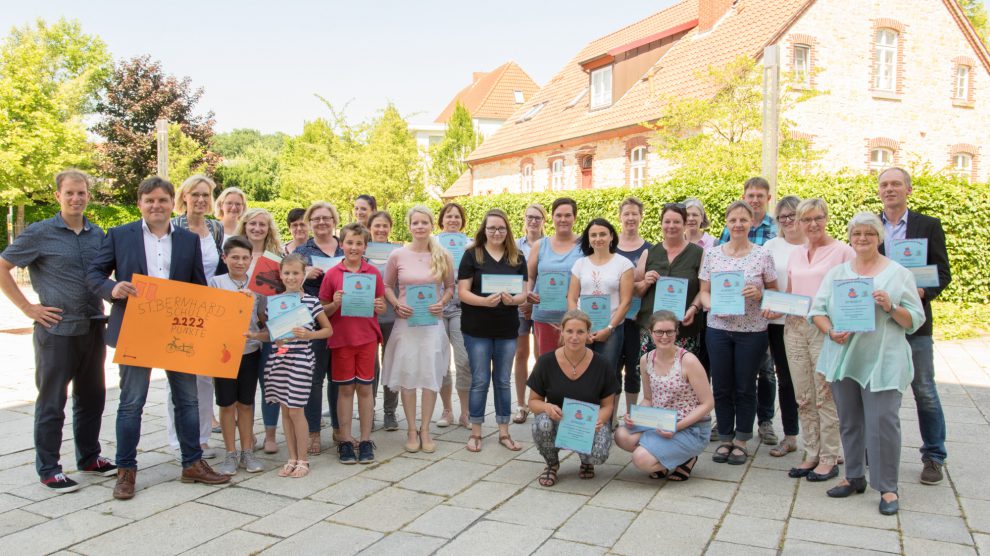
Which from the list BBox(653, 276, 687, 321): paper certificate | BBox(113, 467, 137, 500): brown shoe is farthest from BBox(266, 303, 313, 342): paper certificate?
BBox(653, 276, 687, 321): paper certificate

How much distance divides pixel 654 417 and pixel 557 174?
939 inches

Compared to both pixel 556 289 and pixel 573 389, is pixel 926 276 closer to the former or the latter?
pixel 573 389

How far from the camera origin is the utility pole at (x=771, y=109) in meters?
11.2

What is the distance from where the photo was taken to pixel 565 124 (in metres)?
Answer: 28.2

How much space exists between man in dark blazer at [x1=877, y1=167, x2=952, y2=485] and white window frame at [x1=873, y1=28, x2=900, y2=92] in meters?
19.0

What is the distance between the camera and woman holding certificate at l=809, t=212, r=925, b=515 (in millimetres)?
4352

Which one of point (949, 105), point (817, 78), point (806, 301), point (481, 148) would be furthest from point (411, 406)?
point (481, 148)

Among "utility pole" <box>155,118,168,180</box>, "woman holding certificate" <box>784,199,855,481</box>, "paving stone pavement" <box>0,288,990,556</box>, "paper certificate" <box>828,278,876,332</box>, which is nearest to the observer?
"paving stone pavement" <box>0,288,990,556</box>

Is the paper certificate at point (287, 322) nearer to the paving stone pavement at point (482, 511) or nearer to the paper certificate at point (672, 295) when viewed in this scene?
the paving stone pavement at point (482, 511)

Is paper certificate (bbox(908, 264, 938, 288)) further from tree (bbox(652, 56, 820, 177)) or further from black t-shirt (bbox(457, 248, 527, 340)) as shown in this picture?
tree (bbox(652, 56, 820, 177))

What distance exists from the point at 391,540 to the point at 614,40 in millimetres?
28277

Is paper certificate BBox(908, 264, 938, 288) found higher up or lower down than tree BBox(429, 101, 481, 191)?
lower down

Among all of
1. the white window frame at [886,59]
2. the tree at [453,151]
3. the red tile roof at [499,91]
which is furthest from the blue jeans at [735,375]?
the red tile roof at [499,91]

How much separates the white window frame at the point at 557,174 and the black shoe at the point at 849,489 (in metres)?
23.4
